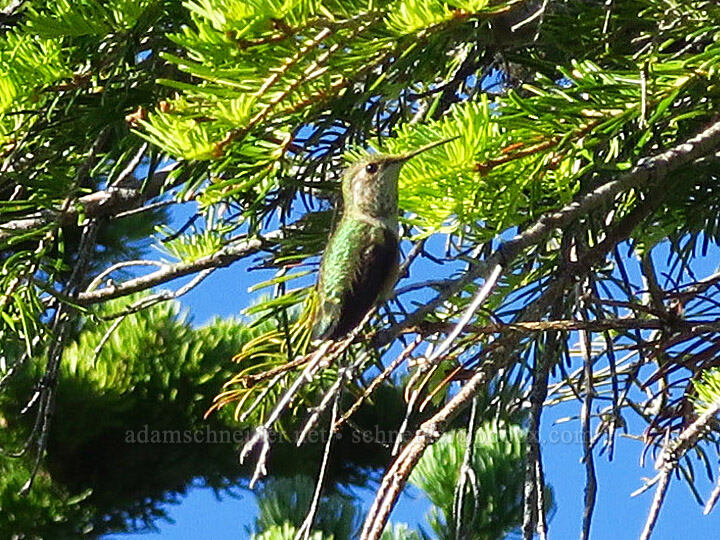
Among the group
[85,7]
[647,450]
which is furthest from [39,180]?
[647,450]

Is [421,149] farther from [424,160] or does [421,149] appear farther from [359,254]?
[359,254]

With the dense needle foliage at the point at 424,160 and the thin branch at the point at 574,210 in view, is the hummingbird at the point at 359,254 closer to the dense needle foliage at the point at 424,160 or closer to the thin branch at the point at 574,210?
the dense needle foliage at the point at 424,160

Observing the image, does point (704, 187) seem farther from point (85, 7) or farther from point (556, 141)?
point (85, 7)

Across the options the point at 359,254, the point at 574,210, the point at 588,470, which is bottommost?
the point at 588,470

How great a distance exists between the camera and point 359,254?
2.16 meters

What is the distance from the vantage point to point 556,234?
6.05ft

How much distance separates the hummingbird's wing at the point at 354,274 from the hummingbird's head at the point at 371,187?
41 mm

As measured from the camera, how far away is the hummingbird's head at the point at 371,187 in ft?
5.90

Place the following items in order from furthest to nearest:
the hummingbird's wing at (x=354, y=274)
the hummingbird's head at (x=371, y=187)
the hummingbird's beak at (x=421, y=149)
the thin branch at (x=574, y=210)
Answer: the hummingbird's wing at (x=354, y=274)
the hummingbird's head at (x=371, y=187)
the hummingbird's beak at (x=421, y=149)
the thin branch at (x=574, y=210)

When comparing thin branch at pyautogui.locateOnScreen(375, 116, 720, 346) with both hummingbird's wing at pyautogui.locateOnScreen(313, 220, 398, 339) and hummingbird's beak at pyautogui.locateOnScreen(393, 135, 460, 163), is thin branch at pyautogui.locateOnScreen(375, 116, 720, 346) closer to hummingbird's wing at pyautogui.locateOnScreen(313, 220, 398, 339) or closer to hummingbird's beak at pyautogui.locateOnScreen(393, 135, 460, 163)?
hummingbird's beak at pyautogui.locateOnScreen(393, 135, 460, 163)

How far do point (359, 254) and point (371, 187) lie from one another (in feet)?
0.47

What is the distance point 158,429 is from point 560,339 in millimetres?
2791

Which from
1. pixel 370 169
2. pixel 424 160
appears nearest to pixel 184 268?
pixel 370 169

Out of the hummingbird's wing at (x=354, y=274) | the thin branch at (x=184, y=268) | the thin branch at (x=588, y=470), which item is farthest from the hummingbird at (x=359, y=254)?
the thin branch at (x=588, y=470)
